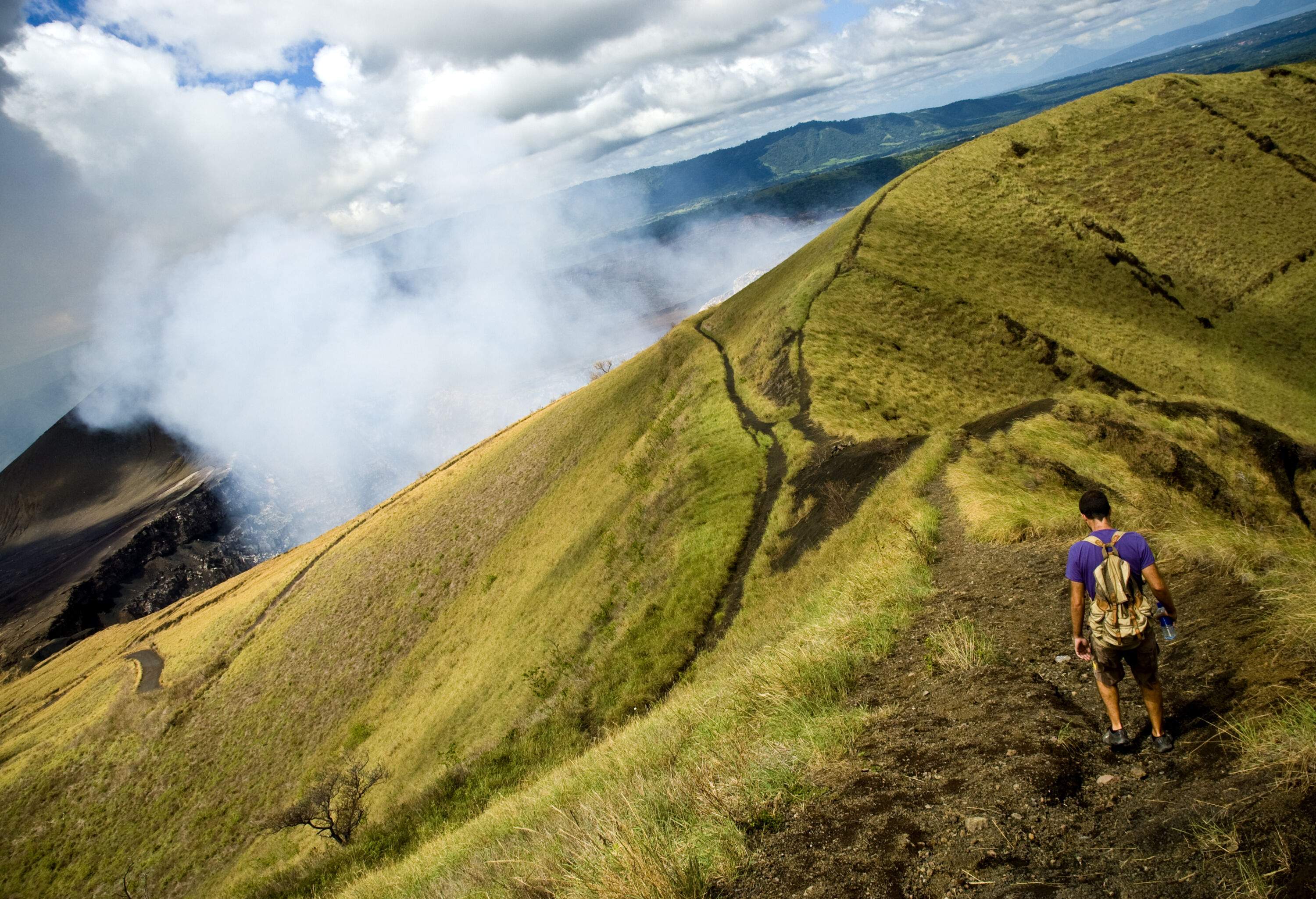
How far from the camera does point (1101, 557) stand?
659 centimetres

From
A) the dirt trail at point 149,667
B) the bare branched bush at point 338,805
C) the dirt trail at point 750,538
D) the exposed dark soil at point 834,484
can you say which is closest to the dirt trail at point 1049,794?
the exposed dark soil at point 834,484

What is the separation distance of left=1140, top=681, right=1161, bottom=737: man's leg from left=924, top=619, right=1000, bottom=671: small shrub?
2.66 metres

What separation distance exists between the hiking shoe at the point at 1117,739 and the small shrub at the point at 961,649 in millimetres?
2459

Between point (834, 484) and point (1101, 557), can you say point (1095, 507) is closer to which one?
point (1101, 557)

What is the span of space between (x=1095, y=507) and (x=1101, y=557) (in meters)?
0.54

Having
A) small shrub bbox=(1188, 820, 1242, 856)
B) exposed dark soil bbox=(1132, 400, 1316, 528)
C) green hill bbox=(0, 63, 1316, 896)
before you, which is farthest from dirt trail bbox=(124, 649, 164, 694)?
exposed dark soil bbox=(1132, 400, 1316, 528)

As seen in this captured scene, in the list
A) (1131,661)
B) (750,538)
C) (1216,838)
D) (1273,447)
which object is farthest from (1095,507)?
(1273,447)

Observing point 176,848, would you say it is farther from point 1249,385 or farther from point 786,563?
point 1249,385

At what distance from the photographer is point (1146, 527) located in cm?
1145

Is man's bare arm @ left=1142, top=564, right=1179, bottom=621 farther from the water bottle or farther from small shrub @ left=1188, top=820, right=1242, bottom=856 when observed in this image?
small shrub @ left=1188, top=820, right=1242, bottom=856

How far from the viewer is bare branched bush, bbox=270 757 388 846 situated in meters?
27.0

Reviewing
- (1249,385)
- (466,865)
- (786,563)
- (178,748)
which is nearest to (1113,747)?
(466,865)

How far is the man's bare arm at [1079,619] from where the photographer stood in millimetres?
6770

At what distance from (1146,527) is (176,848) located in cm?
5132
